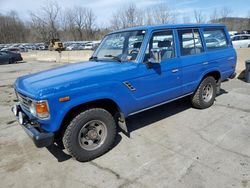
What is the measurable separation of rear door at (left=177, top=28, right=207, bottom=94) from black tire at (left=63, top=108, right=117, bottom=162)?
6.50 ft

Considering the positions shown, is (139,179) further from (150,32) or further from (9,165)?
(150,32)

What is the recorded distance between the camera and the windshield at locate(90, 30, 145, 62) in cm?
420

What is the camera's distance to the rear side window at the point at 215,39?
5309mm

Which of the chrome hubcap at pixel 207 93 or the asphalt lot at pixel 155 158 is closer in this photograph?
the asphalt lot at pixel 155 158

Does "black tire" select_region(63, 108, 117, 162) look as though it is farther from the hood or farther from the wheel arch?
the hood

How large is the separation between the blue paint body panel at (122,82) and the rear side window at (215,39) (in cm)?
13

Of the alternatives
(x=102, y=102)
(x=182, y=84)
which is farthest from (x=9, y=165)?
(x=182, y=84)

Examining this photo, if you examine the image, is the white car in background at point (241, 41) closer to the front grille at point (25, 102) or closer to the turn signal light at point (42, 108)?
the front grille at point (25, 102)

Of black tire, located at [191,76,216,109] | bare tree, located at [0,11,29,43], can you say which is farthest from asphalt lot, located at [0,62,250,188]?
bare tree, located at [0,11,29,43]

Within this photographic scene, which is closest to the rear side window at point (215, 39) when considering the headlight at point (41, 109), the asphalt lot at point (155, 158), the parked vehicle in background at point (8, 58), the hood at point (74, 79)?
the asphalt lot at point (155, 158)

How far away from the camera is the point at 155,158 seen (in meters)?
3.65

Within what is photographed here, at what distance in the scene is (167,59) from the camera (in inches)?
175

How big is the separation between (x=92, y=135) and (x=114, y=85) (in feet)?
2.85

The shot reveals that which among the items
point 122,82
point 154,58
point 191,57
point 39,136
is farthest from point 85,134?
point 191,57
